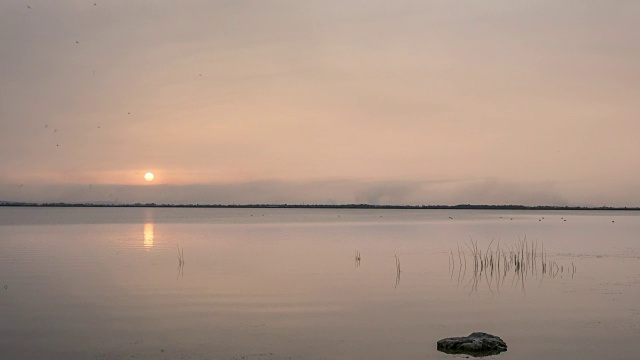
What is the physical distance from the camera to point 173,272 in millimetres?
33000

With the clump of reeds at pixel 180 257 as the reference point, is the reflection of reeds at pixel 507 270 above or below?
below

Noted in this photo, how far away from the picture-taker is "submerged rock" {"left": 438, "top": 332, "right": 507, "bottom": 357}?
49.9ft

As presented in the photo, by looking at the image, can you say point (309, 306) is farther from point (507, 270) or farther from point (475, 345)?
point (507, 270)

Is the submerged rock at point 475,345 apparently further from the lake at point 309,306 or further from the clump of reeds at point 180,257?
the clump of reeds at point 180,257

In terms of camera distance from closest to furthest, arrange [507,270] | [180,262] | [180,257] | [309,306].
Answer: [309,306], [507,270], [180,262], [180,257]

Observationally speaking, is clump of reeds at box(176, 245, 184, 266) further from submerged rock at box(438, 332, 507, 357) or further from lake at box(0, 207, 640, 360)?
submerged rock at box(438, 332, 507, 357)

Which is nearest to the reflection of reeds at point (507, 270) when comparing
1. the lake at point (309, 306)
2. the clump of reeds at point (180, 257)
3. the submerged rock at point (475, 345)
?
the lake at point (309, 306)

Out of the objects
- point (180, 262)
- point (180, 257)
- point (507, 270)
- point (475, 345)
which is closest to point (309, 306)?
point (475, 345)

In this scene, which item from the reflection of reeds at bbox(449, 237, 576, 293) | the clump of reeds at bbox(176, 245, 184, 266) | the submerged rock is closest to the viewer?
the submerged rock

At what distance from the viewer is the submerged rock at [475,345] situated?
15.2 m

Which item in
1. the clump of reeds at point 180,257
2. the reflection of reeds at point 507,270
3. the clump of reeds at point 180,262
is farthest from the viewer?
the clump of reeds at point 180,257

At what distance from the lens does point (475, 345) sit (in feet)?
50.1

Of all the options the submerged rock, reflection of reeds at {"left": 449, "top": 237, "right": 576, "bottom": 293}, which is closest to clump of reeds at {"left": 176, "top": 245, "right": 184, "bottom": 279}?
reflection of reeds at {"left": 449, "top": 237, "right": 576, "bottom": 293}

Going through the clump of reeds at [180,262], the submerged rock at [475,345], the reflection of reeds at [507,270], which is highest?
the clump of reeds at [180,262]
